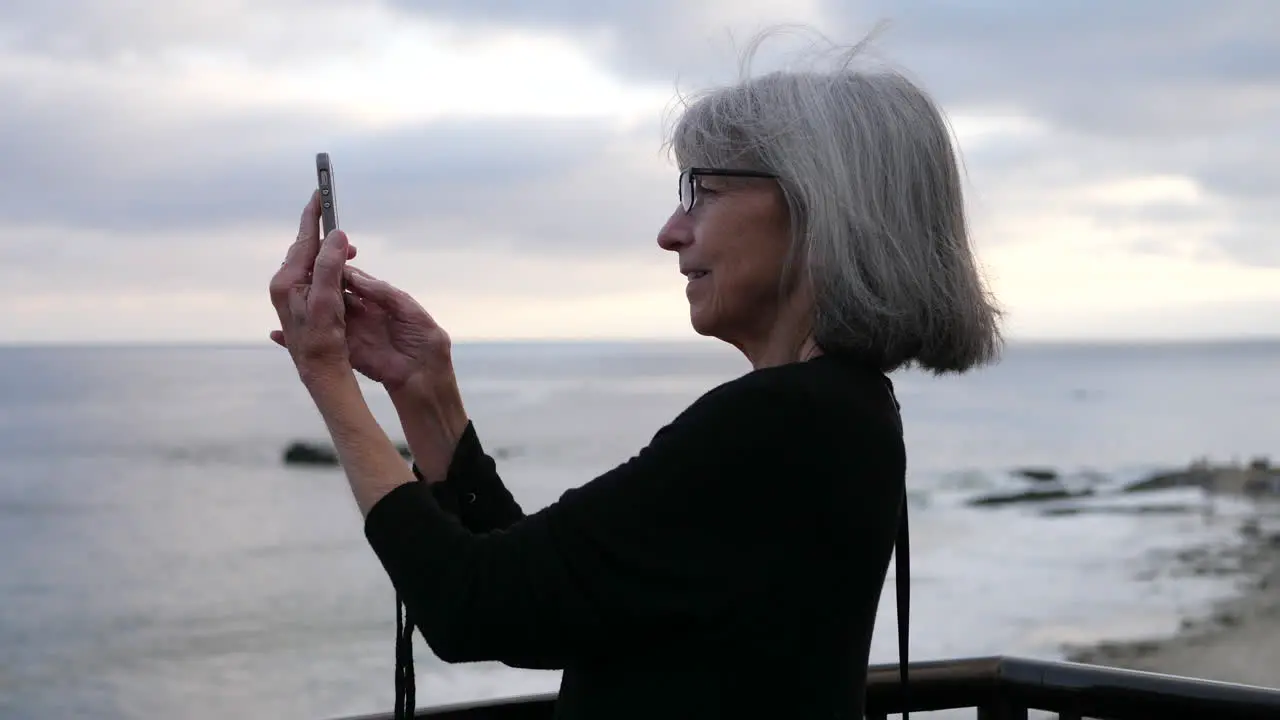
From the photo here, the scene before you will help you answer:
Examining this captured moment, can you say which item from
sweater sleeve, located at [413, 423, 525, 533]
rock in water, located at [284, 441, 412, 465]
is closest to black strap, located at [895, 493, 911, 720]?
sweater sleeve, located at [413, 423, 525, 533]

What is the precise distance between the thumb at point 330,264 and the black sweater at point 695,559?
0.25m

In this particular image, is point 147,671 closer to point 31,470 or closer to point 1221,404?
point 31,470

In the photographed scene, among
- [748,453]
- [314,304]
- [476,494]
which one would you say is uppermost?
[314,304]

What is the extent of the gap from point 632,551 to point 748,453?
0.47 ft

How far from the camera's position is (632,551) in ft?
3.85

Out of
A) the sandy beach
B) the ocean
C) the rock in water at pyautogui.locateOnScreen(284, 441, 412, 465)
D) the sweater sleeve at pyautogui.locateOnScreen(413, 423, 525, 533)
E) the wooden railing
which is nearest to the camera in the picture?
the sweater sleeve at pyautogui.locateOnScreen(413, 423, 525, 533)

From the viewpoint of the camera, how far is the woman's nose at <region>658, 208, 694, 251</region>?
4.65 ft

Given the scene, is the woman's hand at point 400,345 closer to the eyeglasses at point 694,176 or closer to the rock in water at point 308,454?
the eyeglasses at point 694,176

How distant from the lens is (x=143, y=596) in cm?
2594

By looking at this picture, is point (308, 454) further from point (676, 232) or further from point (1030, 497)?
point (676, 232)

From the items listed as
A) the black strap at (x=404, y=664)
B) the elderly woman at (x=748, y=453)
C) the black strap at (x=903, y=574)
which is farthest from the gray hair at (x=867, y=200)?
the black strap at (x=404, y=664)

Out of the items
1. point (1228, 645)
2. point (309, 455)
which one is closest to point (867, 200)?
point (1228, 645)

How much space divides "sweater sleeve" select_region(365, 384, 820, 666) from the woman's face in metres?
0.21

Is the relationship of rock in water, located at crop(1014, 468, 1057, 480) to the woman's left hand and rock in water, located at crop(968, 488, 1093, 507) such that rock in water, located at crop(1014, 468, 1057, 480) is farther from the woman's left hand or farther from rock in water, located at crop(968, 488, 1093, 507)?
the woman's left hand
